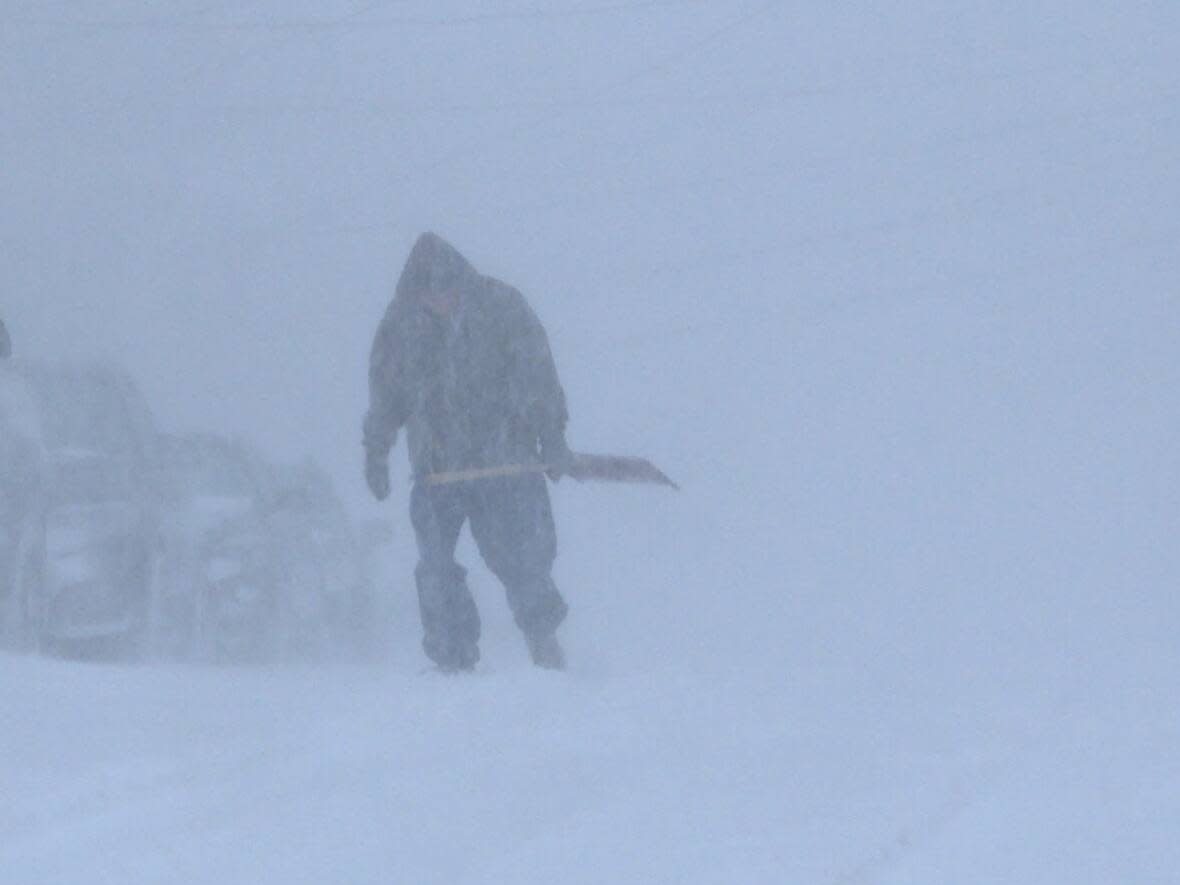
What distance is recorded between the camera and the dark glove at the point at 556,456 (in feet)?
15.6

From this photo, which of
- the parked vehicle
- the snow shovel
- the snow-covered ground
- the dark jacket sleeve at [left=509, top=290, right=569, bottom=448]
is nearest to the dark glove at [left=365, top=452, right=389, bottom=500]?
the snow shovel

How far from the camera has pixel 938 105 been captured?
1080 centimetres

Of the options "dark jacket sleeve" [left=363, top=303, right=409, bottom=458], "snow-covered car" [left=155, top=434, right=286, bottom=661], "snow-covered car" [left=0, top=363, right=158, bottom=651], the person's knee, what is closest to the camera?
"dark jacket sleeve" [left=363, top=303, right=409, bottom=458]

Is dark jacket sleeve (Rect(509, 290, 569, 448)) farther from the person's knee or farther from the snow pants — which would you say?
the person's knee

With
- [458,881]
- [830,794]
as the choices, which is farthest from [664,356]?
[458,881]

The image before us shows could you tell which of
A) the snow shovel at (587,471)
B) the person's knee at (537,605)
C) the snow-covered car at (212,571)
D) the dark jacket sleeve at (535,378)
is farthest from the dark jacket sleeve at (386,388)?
the snow-covered car at (212,571)

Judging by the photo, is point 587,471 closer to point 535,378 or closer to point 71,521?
point 535,378

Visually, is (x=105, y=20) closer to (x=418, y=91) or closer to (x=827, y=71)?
(x=418, y=91)

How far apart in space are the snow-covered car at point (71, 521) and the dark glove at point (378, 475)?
1.29 m

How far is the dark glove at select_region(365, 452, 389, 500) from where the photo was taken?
4.73m

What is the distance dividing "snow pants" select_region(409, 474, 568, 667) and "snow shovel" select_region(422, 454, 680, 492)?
1.2 inches

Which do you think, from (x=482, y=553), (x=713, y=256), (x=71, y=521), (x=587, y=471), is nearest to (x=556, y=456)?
(x=587, y=471)

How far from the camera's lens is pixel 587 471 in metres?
4.90

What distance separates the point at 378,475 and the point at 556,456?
520mm
